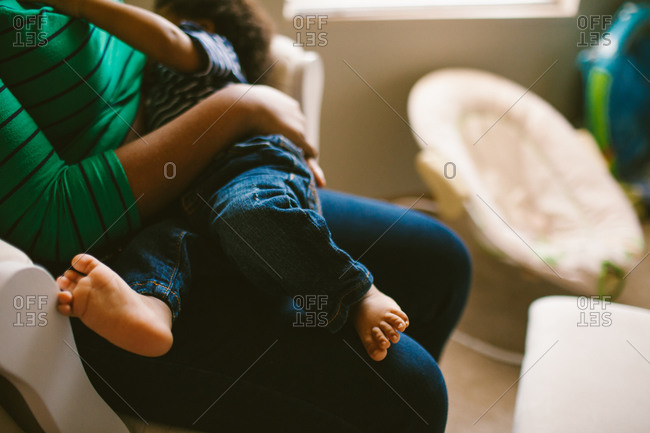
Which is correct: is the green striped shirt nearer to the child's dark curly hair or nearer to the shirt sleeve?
the shirt sleeve

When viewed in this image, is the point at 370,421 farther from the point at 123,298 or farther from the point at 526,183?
the point at 526,183

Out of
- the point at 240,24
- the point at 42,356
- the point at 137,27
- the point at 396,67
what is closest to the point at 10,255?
the point at 42,356

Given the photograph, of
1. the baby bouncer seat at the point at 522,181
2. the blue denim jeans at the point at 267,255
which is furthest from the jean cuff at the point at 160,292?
the baby bouncer seat at the point at 522,181

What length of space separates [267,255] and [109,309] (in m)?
0.20

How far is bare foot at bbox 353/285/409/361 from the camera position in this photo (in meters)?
0.62

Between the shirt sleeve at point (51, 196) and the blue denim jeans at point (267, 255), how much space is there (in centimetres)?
5

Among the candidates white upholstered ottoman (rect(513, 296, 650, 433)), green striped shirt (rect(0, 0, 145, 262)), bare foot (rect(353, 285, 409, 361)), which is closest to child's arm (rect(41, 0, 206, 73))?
green striped shirt (rect(0, 0, 145, 262))

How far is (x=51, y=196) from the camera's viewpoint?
2.02 feet

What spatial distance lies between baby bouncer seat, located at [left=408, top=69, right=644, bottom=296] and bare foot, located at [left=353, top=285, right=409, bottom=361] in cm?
68

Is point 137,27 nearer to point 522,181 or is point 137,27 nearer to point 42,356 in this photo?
point 42,356

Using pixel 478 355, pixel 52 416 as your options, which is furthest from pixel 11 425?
pixel 478 355

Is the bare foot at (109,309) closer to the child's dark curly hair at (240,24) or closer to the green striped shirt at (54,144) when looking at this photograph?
the green striped shirt at (54,144)

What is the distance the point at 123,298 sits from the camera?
55 centimetres

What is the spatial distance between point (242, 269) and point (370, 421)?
0.26 meters
